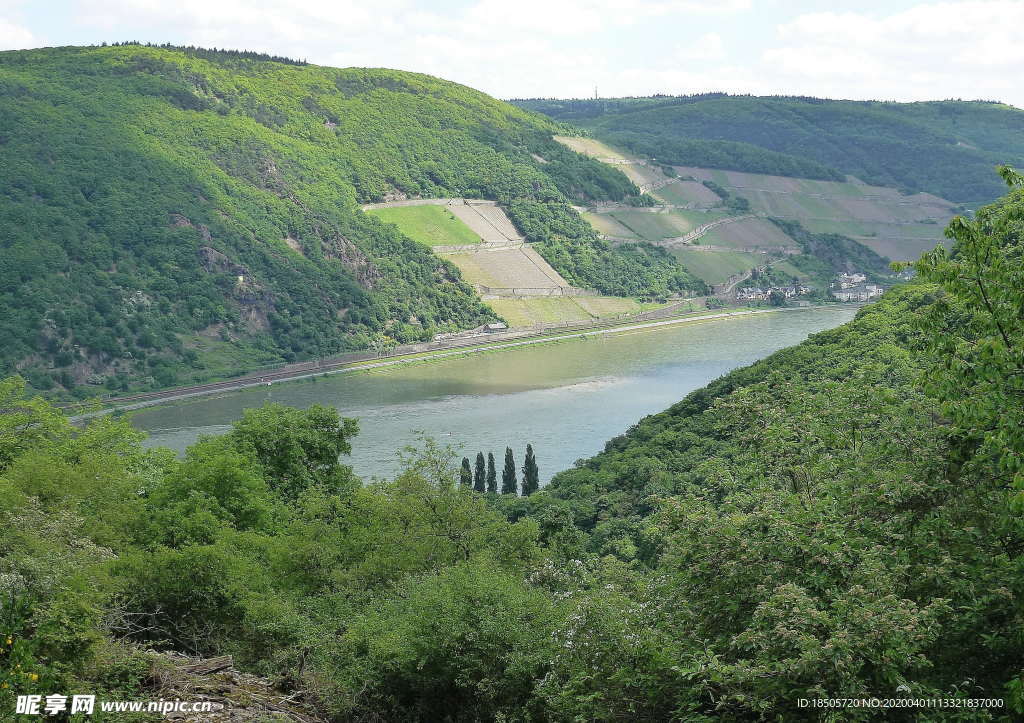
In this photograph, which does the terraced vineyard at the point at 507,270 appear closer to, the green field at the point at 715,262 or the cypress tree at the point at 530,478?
the green field at the point at 715,262

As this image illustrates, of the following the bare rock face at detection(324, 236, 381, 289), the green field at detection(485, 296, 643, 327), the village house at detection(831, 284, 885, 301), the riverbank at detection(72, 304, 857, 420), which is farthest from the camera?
the village house at detection(831, 284, 885, 301)

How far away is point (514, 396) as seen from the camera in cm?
7981

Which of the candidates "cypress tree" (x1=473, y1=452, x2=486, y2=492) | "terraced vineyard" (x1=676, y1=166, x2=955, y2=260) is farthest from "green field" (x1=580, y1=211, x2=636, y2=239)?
"cypress tree" (x1=473, y1=452, x2=486, y2=492)

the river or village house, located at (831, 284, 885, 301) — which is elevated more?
village house, located at (831, 284, 885, 301)

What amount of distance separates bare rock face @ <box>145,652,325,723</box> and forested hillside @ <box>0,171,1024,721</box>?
235 mm

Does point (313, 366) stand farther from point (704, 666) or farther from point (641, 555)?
point (704, 666)

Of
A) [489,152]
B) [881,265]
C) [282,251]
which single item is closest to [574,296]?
[282,251]

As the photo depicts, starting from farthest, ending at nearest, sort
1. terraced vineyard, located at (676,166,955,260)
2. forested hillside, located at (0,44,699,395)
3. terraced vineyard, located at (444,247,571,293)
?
terraced vineyard, located at (676,166,955,260) → terraced vineyard, located at (444,247,571,293) → forested hillside, located at (0,44,699,395)

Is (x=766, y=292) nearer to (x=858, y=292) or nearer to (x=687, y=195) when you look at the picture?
(x=858, y=292)

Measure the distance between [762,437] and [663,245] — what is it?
468ft

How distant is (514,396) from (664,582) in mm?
67394

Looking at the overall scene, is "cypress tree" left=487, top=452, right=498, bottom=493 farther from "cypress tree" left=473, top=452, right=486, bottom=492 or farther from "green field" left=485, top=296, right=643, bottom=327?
"green field" left=485, top=296, right=643, bottom=327

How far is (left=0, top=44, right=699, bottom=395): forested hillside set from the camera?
299ft

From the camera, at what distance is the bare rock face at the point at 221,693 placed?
1181 cm
